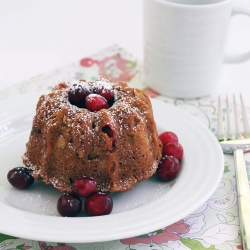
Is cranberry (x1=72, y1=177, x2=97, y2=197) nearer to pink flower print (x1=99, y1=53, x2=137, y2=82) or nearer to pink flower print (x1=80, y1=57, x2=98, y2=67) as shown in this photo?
pink flower print (x1=99, y1=53, x2=137, y2=82)

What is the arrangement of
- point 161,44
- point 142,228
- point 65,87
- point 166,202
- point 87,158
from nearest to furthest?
point 142,228, point 166,202, point 87,158, point 65,87, point 161,44

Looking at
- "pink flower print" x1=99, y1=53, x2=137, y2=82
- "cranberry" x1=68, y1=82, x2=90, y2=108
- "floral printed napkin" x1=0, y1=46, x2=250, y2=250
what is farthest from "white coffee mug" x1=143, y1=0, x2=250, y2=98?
"cranberry" x1=68, y1=82, x2=90, y2=108

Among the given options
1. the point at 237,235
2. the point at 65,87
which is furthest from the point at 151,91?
the point at 237,235

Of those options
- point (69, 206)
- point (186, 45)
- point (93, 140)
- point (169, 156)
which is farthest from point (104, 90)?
point (186, 45)

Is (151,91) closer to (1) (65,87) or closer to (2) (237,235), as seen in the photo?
(1) (65,87)

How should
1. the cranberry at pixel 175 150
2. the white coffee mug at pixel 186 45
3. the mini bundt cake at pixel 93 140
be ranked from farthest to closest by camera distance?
the white coffee mug at pixel 186 45, the cranberry at pixel 175 150, the mini bundt cake at pixel 93 140

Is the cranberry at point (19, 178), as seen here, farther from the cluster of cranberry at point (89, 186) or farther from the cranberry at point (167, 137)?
the cranberry at point (167, 137)

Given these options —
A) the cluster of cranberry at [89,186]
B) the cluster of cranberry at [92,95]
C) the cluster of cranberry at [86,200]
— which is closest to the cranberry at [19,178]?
the cluster of cranberry at [89,186]
